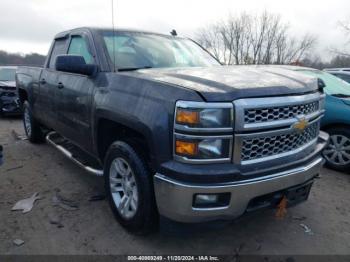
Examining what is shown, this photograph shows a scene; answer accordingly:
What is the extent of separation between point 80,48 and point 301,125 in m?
2.75

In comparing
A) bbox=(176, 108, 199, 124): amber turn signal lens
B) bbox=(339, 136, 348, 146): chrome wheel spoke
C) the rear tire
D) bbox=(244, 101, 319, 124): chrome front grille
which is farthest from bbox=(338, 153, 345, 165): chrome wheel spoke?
the rear tire

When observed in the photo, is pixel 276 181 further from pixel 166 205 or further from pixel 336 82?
pixel 336 82

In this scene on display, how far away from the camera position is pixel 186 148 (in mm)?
2521

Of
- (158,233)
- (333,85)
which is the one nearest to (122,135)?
(158,233)

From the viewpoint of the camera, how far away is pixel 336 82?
6.12 metres

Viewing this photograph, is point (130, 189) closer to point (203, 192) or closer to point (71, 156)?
point (203, 192)

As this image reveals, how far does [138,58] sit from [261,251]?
2.27 metres

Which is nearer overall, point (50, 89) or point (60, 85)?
point (60, 85)

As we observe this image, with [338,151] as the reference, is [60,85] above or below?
above

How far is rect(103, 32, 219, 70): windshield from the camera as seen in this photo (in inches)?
147

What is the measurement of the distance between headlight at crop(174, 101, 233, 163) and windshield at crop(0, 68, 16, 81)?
393 inches

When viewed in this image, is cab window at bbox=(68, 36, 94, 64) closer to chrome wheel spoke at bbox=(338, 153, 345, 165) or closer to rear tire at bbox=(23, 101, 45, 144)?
rear tire at bbox=(23, 101, 45, 144)

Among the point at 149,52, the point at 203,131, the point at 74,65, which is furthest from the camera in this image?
the point at 149,52

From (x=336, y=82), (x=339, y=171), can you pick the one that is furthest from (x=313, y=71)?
(x=339, y=171)
